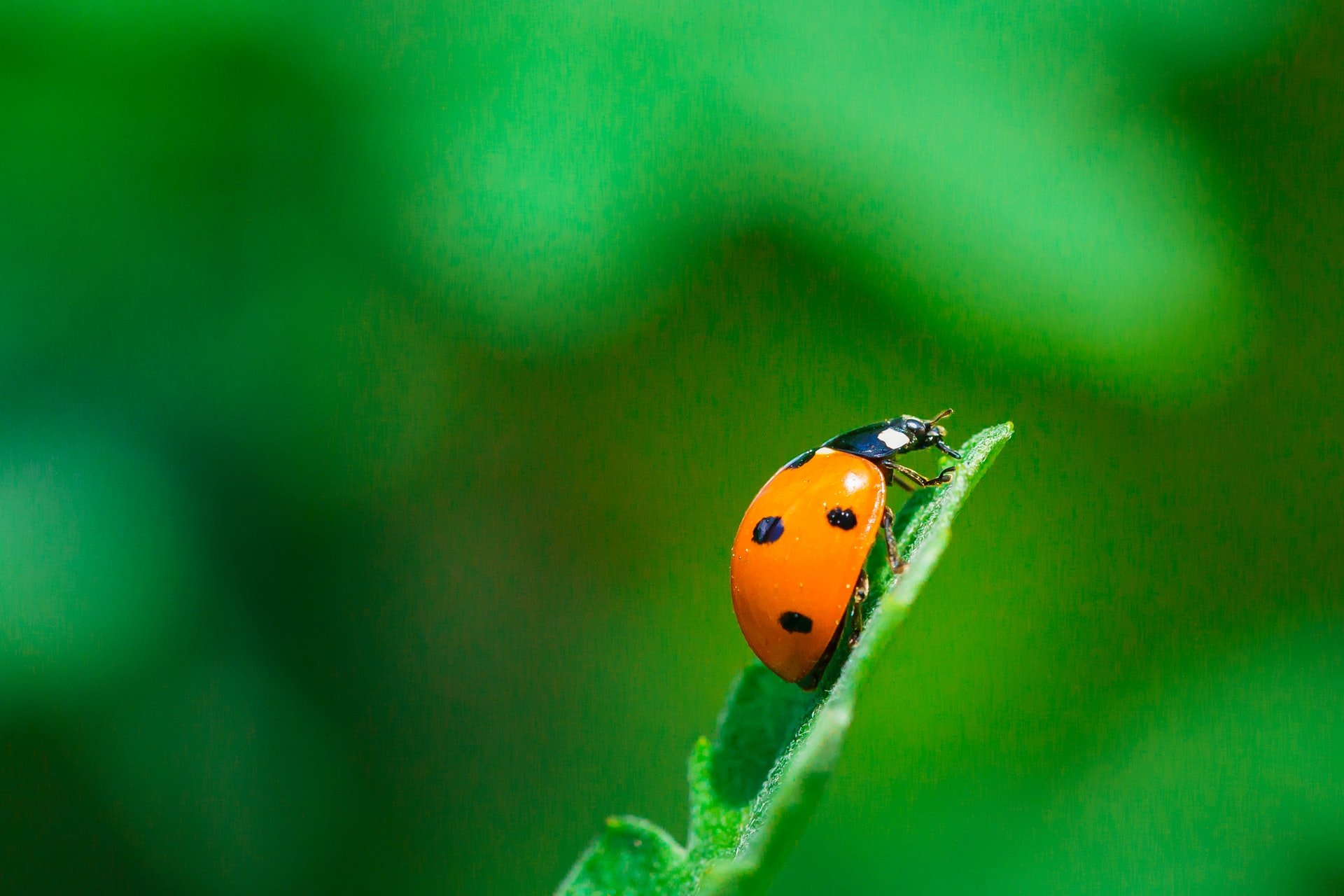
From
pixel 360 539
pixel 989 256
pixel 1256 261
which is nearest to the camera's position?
pixel 989 256

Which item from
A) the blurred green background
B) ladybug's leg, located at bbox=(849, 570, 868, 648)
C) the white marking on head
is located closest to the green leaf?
ladybug's leg, located at bbox=(849, 570, 868, 648)

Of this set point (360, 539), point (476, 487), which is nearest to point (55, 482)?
point (360, 539)

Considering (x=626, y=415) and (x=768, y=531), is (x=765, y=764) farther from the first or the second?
(x=626, y=415)

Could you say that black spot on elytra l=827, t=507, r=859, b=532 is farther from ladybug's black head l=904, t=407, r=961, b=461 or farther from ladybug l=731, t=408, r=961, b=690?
ladybug's black head l=904, t=407, r=961, b=461

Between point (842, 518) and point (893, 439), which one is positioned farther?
point (893, 439)

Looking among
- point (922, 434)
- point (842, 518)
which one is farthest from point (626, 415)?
point (842, 518)

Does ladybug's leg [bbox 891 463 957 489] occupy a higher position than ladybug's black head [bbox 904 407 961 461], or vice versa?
ladybug's black head [bbox 904 407 961 461]

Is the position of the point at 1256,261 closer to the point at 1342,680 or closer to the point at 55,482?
the point at 1342,680
